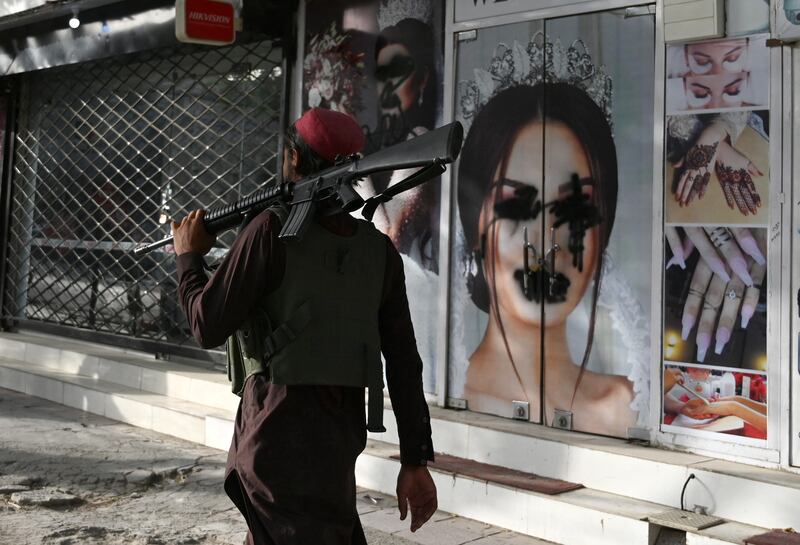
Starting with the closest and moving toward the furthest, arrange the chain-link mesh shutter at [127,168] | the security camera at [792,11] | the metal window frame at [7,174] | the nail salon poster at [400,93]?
the security camera at [792,11], the nail salon poster at [400,93], the chain-link mesh shutter at [127,168], the metal window frame at [7,174]

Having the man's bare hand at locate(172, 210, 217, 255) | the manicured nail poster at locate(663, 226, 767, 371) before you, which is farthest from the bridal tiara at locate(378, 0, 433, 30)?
the man's bare hand at locate(172, 210, 217, 255)

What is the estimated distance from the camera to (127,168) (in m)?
9.38

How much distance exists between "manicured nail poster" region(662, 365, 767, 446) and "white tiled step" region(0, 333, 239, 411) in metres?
3.29

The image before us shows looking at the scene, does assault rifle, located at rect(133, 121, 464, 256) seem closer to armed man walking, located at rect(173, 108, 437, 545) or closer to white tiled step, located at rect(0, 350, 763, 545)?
armed man walking, located at rect(173, 108, 437, 545)

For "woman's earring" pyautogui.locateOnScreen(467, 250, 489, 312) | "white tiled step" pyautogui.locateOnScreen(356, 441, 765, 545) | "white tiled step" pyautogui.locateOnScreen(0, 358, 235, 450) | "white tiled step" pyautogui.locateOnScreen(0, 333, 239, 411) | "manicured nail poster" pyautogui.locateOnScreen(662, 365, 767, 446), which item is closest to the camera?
"white tiled step" pyautogui.locateOnScreen(356, 441, 765, 545)

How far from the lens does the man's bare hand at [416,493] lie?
2707mm

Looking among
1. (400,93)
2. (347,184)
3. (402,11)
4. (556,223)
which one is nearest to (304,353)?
(347,184)

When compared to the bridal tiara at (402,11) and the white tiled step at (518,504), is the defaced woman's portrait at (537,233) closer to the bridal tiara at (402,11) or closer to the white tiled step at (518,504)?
the white tiled step at (518,504)

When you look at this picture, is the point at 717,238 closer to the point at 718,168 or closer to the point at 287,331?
the point at 718,168

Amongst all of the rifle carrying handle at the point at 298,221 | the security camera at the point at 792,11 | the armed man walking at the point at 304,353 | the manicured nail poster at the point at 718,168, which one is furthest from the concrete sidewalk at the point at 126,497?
the security camera at the point at 792,11

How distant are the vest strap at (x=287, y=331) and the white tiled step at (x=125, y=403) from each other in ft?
14.3

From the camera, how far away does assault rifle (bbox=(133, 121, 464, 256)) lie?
2.31 metres

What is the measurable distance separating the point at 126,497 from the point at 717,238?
3593mm

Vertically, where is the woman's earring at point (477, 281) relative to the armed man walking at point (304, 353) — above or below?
above
